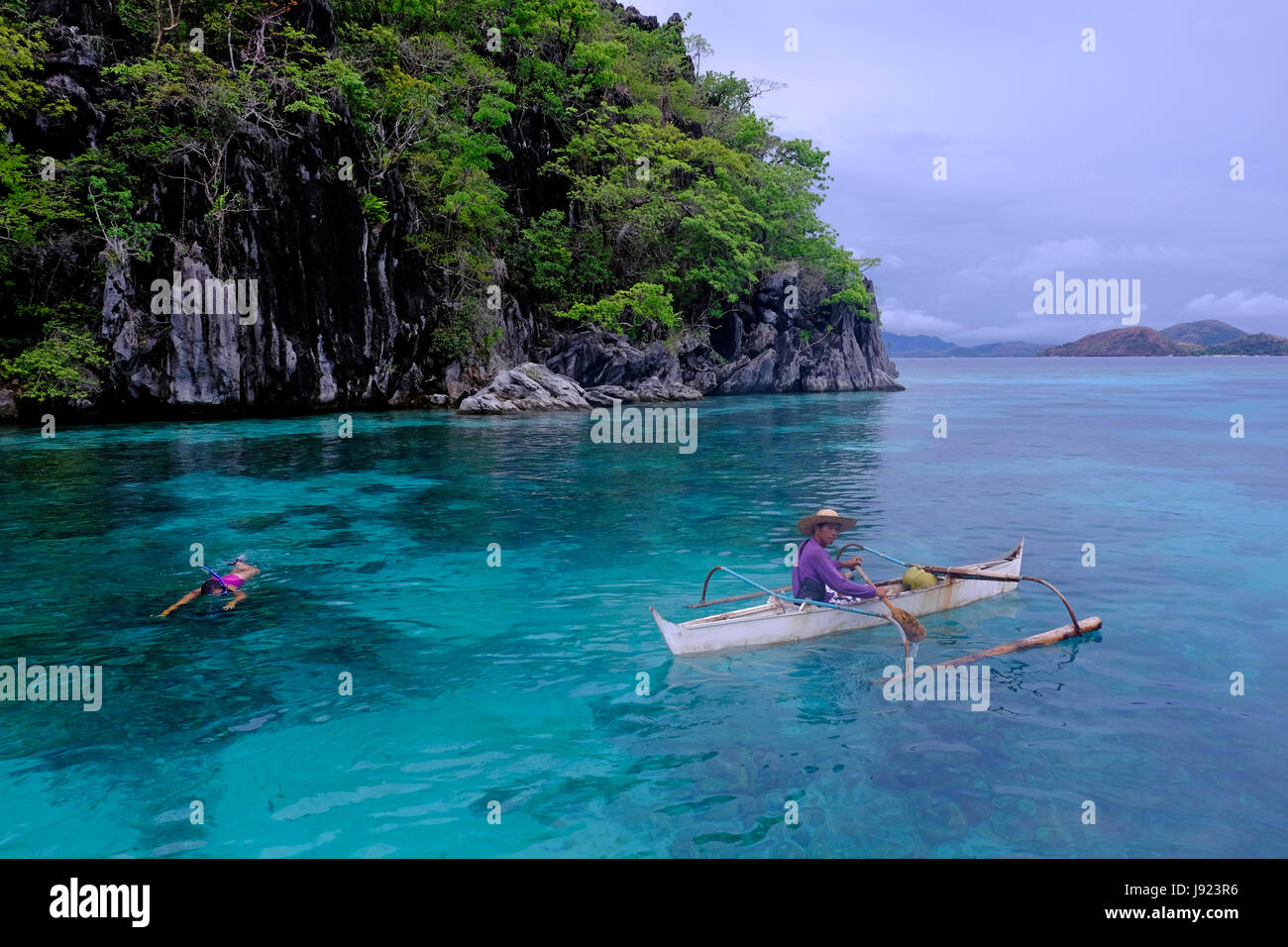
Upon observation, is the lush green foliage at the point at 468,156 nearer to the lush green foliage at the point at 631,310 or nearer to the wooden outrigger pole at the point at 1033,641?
the lush green foliage at the point at 631,310

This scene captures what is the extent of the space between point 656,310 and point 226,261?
2308 cm

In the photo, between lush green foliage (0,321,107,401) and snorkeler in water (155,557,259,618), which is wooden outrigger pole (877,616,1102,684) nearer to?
snorkeler in water (155,557,259,618)

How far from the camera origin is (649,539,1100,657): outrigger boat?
8992 mm

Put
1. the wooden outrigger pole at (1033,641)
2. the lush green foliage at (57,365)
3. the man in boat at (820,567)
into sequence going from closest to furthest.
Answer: the wooden outrigger pole at (1033,641)
the man in boat at (820,567)
the lush green foliage at (57,365)

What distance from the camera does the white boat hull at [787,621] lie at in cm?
897

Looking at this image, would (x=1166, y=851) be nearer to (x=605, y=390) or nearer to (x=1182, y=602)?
(x=1182, y=602)

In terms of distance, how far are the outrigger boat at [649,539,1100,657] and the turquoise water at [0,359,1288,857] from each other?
8.6 inches

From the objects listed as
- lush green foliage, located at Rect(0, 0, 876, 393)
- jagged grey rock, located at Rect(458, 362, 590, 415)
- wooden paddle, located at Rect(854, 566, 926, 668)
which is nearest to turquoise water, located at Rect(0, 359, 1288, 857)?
wooden paddle, located at Rect(854, 566, 926, 668)

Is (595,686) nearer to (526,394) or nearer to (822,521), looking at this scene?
(822,521)

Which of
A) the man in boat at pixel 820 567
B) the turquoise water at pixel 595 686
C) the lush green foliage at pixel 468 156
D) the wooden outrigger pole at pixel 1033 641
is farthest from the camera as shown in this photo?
the lush green foliage at pixel 468 156

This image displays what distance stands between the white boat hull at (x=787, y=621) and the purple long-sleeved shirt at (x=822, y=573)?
7.1 inches

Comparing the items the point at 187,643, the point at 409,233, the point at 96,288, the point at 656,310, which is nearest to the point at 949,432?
the point at 656,310

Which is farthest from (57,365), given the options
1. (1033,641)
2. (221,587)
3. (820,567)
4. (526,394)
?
(1033,641)

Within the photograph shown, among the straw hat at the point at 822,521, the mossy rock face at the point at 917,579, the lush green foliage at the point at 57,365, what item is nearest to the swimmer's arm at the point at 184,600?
the straw hat at the point at 822,521
